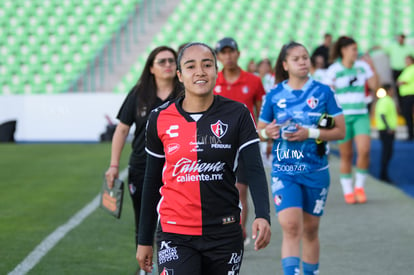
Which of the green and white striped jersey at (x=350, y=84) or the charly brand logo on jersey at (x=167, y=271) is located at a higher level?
the green and white striped jersey at (x=350, y=84)

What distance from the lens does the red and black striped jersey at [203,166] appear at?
3604mm

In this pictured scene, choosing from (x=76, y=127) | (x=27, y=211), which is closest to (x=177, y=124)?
(x=27, y=211)

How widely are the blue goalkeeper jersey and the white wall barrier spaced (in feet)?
62.8

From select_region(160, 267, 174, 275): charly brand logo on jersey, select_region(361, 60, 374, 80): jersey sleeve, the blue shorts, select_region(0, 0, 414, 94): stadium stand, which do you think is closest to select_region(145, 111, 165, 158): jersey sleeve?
select_region(160, 267, 174, 275): charly brand logo on jersey

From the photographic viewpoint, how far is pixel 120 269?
6621mm

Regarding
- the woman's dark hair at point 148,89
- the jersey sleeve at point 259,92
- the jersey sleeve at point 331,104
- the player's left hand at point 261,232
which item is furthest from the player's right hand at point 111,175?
the player's left hand at point 261,232

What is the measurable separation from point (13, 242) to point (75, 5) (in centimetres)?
2171

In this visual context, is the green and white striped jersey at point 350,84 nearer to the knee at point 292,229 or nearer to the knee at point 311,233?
the knee at point 311,233

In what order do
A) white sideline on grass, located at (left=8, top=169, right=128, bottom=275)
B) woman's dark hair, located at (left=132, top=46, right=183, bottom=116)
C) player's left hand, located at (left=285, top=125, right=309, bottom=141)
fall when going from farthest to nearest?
white sideline on grass, located at (left=8, top=169, right=128, bottom=275)
woman's dark hair, located at (left=132, top=46, right=183, bottom=116)
player's left hand, located at (left=285, top=125, right=309, bottom=141)

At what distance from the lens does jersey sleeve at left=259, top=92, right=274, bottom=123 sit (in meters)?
5.59

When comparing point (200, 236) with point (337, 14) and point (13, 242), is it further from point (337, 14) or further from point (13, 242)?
point (337, 14)

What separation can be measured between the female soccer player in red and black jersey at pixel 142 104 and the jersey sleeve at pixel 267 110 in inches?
26.7

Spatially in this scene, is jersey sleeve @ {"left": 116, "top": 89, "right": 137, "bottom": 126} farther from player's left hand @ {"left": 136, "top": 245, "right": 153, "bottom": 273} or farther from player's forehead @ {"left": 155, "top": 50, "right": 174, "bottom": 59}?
player's left hand @ {"left": 136, "top": 245, "right": 153, "bottom": 273}

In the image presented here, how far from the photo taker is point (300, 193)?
17.7 ft
